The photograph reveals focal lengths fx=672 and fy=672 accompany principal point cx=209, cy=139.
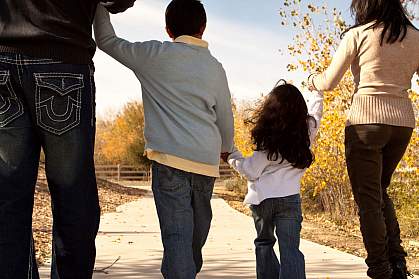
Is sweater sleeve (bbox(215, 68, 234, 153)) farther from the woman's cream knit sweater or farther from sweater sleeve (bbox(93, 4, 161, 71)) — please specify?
the woman's cream knit sweater

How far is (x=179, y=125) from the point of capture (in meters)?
2.90

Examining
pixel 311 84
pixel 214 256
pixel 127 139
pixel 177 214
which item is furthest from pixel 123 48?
pixel 127 139

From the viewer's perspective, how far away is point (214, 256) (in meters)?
5.69

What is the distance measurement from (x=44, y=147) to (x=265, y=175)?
1.62 m

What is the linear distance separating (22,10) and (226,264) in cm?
325

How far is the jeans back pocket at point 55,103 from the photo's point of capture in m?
2.16

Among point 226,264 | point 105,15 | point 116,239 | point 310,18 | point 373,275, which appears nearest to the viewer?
point 105,15

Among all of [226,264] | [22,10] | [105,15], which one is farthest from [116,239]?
[22,10]

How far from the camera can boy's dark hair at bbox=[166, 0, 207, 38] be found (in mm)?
3072

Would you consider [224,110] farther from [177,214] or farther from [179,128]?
[177,214]

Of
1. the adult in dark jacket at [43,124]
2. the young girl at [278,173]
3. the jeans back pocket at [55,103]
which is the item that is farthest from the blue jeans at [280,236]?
the jeans back pocket at [55,103]

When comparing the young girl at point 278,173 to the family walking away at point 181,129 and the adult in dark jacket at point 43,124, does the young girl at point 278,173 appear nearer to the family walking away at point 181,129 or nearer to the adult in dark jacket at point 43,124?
the family walking away at point 181,129

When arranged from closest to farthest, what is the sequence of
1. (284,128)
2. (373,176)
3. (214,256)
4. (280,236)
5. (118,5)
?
(118,5)
(373,176)
(280,236)
(284,128)
(214,256)

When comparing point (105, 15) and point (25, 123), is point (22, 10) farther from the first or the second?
point (105, 15)
